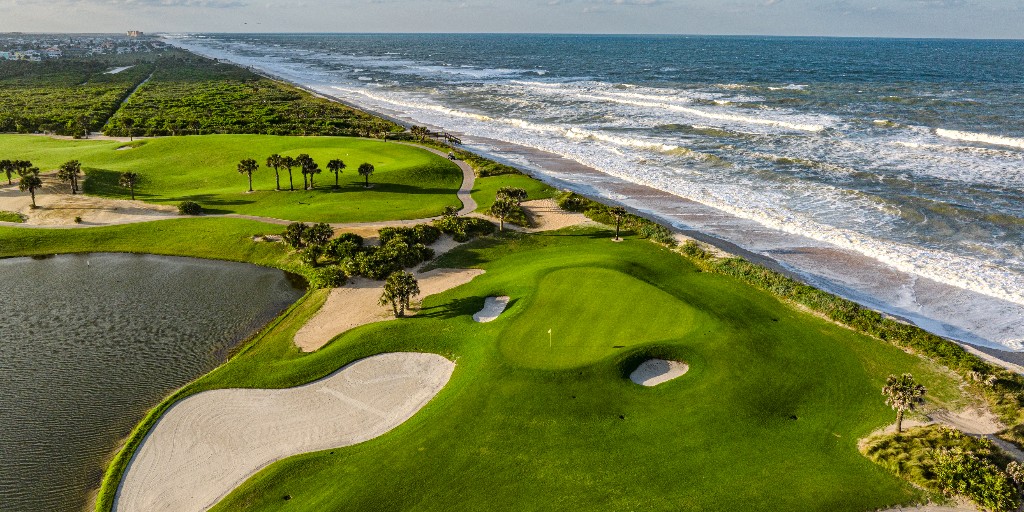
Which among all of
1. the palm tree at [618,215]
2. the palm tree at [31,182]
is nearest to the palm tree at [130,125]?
the palm tree at [31,182]

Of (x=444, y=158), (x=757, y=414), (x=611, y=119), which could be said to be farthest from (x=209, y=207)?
(x=611, y=119)

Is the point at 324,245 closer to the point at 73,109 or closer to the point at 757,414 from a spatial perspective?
the point at 757,414

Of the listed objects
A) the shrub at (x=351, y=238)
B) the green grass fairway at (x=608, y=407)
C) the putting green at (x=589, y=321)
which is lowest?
the green grass fairway at (x=608, y=407)

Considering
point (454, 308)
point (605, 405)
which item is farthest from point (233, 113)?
point (605, 405)

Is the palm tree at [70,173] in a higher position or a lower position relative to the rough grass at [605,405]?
higher

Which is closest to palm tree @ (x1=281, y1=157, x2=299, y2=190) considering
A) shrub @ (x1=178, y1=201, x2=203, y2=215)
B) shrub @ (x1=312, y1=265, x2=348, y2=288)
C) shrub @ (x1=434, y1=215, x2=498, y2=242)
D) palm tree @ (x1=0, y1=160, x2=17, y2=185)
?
shrub @ (x1=178, y1=201, x2=203, y2=215)

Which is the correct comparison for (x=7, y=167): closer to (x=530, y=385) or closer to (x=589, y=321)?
(x=530, y=385)

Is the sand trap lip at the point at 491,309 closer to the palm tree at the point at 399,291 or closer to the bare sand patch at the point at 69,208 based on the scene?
the palm tree at the point at 399,291
